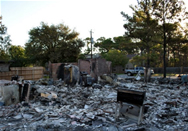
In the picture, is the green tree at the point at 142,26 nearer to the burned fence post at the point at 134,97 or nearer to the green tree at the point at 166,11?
the green tree at the point at 166,11

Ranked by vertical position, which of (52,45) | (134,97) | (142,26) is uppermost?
(142,26)

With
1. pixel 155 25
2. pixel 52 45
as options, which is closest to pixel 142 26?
pixel 155 25

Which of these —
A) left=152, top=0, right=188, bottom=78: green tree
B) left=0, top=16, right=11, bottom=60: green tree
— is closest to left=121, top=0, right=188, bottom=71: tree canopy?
left=152, top=0, right=188, bottom=78: green tree

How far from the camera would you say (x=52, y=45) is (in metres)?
26.8

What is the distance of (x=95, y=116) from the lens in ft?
18.0

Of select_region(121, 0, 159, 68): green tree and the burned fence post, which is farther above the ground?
select_region(121, 0, 159, 68): green tree

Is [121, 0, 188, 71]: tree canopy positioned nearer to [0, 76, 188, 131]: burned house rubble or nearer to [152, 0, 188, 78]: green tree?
[152, 0, 188, 78]: green tree

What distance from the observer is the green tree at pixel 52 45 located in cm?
2594

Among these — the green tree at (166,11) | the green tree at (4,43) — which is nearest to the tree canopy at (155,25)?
the green tree at (166,11)

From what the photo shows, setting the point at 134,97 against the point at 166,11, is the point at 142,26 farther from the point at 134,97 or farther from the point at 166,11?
the point at 134,97

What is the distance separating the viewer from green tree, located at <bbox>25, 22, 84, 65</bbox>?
25938 millimetres

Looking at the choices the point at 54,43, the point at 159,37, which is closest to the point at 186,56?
the point at 159,37

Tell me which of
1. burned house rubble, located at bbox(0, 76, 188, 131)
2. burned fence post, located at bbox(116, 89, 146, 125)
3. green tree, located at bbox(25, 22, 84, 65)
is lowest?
burned house rubble, located at bbox(0, 76, 188, 131)

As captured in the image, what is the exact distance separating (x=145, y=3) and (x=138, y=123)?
19436 millimetres
